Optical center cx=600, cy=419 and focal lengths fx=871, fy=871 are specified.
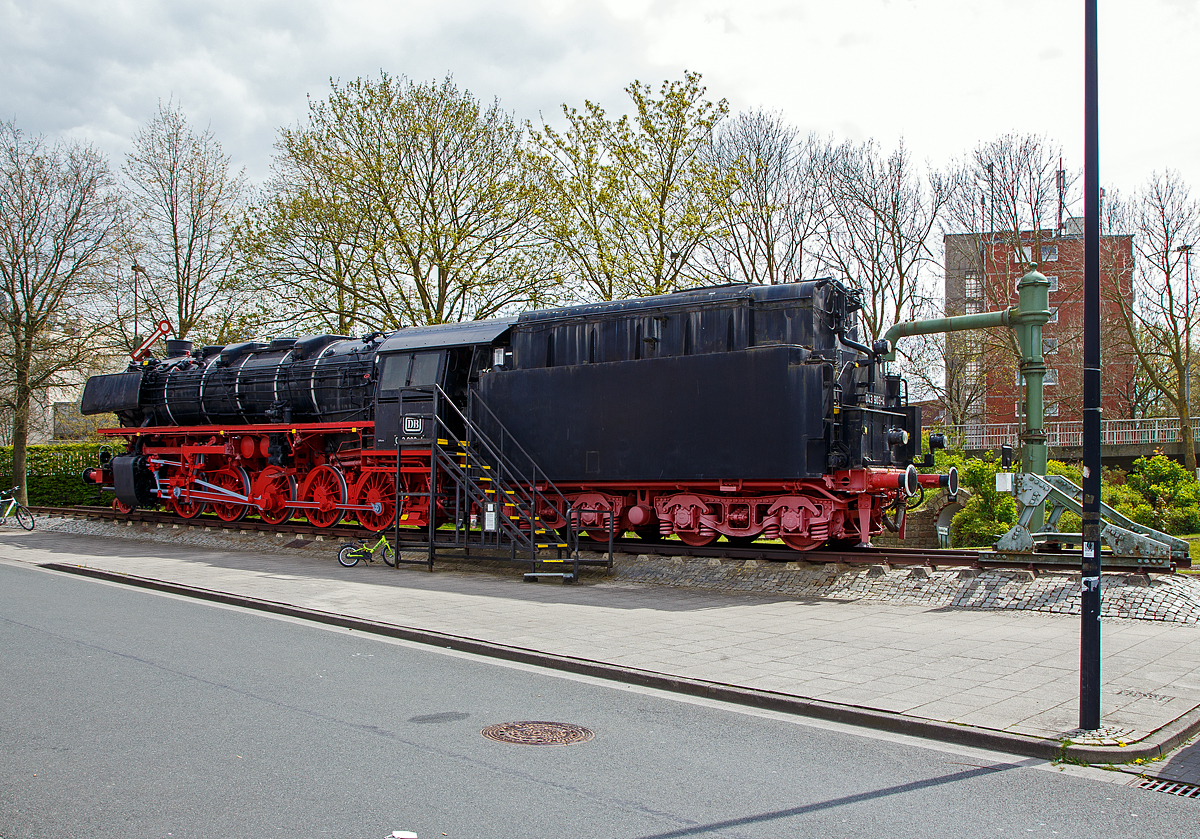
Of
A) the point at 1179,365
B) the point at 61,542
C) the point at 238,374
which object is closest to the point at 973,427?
the point at 1179,365

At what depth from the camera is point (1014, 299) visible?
29312mm

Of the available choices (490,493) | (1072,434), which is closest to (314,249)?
(490,493)

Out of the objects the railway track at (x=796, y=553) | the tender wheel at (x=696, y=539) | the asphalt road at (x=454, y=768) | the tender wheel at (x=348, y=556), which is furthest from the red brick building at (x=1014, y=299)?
the asphalt road at (x=454, y=768)

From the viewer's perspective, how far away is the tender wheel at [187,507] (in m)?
18.9

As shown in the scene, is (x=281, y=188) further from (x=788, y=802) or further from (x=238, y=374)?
(x=788, y=802)

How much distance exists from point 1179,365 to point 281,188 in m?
28.2

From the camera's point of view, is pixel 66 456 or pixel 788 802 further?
pixel 66 456

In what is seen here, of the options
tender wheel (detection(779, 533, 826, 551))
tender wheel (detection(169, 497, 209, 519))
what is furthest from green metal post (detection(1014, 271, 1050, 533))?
tender wheel (detection(169, 497, 209, 519))

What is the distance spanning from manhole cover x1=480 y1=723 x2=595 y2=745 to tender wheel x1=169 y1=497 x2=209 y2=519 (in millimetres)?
15374

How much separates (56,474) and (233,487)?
43.2 ft

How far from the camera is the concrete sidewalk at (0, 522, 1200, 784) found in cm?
567

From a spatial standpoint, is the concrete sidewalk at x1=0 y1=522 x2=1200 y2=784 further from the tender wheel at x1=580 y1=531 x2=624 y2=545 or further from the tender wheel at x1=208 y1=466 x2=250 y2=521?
the tender wheel at x1=208 y1=466 x2=250 y2=521

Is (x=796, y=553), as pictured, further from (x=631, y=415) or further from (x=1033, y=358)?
(x=1033, y=358)

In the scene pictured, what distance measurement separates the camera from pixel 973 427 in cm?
3322
